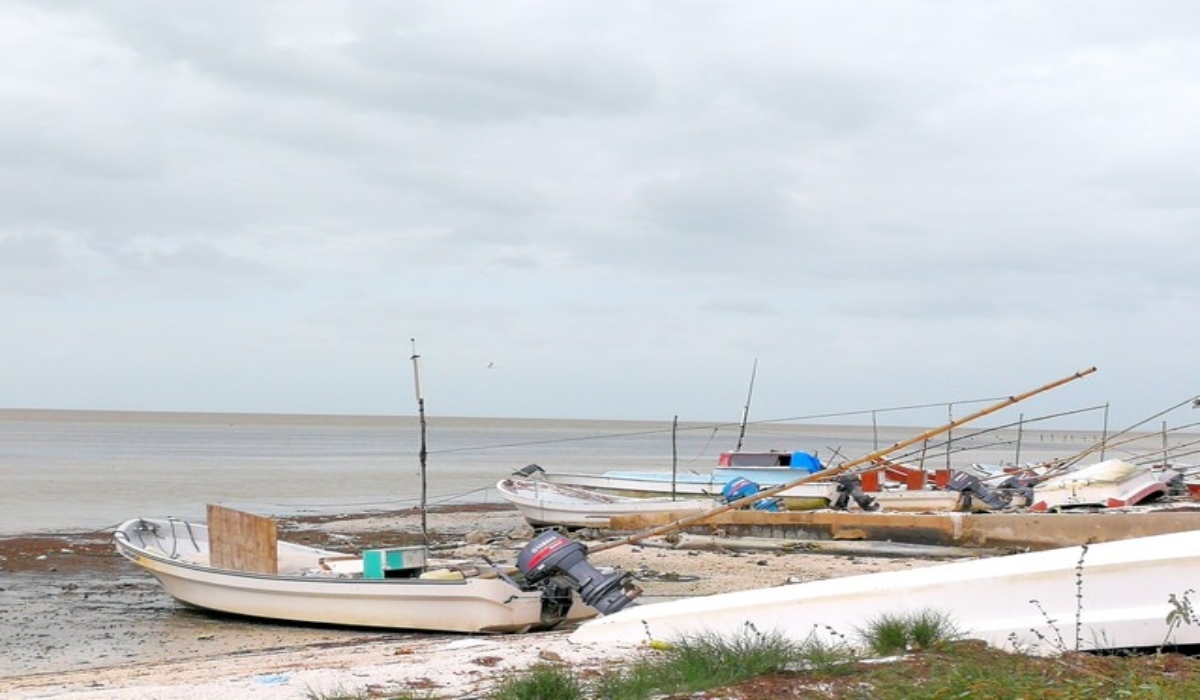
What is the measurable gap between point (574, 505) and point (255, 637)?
10844mm

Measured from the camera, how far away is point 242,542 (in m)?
16.6

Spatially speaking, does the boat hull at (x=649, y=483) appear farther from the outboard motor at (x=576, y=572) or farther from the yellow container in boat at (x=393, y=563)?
the outboard motor at (x=576, y=572)

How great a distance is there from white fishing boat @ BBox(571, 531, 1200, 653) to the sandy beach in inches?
30.1

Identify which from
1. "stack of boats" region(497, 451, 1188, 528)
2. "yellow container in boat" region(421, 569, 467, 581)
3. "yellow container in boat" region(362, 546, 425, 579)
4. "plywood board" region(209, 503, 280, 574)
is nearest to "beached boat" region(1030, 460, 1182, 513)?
"stack of boats" region(497, 451, 1188, 528)

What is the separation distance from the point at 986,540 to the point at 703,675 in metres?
14.0

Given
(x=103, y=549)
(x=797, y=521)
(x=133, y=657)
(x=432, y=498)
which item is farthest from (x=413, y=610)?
(x=432, y=498)

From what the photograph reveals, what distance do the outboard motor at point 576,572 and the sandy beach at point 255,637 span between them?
2.80ft

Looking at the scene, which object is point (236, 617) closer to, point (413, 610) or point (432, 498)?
point (413, 610)

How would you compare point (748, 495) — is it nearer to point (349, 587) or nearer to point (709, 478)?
point (709, 478)

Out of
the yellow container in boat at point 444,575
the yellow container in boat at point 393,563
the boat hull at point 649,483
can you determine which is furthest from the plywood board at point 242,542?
the boat hull at point 649,483

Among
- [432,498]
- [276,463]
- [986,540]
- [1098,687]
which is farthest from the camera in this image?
[276,463]

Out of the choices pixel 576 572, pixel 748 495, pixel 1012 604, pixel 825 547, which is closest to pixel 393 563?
pixel 576 572

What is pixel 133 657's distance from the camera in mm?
14023

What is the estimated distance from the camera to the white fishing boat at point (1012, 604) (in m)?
8.09
